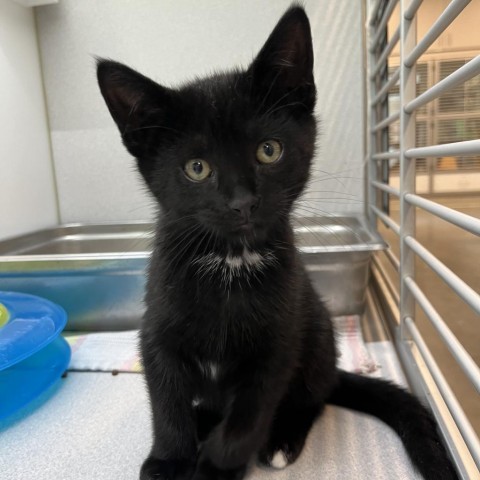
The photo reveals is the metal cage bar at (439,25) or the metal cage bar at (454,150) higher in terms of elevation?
the metal cage bar at (439,25)

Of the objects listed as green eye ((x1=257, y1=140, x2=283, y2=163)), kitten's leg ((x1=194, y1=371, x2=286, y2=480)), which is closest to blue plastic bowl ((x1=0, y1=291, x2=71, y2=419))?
kitten's leg ((x1=194, y1=371, x2=286, y2=480))

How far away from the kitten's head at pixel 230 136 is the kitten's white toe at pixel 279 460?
405 millimetres

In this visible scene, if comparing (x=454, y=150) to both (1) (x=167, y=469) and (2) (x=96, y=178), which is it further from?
(2) (x=96, y=178)

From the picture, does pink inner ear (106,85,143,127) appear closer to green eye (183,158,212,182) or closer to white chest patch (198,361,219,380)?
green eye (183,158,212,182)

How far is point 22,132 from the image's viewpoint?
1.85 metres

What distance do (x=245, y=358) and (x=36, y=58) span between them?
1.77 meters

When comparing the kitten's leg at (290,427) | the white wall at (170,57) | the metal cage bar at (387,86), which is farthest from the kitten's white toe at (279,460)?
the white wall at (170,57)

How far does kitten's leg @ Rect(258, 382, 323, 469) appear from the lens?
833mm

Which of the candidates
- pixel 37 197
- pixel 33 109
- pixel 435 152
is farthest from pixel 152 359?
pixel 33 109

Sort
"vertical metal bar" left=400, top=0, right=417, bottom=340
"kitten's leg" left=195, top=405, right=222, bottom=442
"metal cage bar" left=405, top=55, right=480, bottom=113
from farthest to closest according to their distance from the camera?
1. "vertical metal bar" left=400, top=0, right=417, bottom=340
2. "kitten's leg" left=195, top=405, right=222, bottom=442
3. "metal cage bar" left=405, top=55, right=480, bottom=113

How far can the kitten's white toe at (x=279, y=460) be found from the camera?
82 cm

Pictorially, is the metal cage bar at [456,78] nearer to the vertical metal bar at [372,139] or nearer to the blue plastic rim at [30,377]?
the vertical metal bar at [372,139]

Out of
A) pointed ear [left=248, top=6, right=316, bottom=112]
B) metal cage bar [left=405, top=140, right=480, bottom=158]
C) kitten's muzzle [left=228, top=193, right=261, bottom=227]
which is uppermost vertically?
pointed ear [left=248, top=6, right=316, bottom=112]

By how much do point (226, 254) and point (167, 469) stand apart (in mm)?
393
